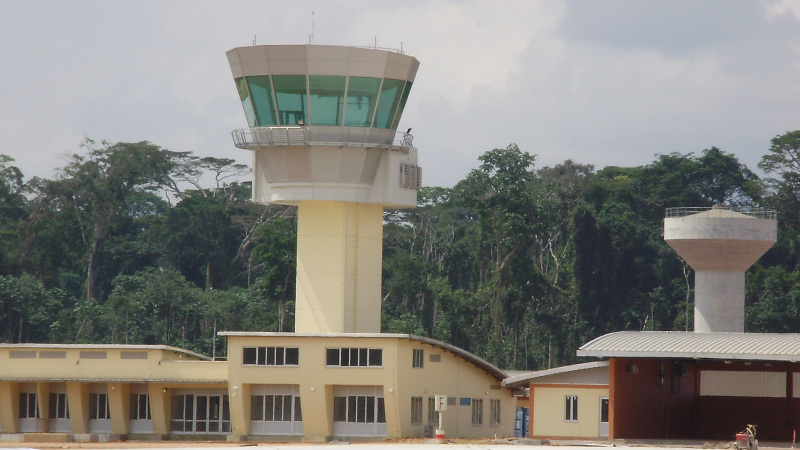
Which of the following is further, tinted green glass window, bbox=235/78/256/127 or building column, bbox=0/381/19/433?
building column, bbox=0/381/19/433

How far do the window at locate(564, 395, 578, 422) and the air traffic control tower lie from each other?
1008 cm

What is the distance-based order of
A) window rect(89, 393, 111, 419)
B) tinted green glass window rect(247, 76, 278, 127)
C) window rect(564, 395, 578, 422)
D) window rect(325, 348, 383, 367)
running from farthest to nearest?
1. window rect(89, 393, 111, 419)
2. tinted green glass window rect(247, 76, 278, 127)
3. window rect(325, 348, 383, 367)
4. window rect(564, 395, 578, 422)

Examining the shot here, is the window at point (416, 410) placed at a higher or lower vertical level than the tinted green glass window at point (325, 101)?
lower

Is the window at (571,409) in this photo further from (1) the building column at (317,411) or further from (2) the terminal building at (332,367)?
(1) the building column at (317,411)

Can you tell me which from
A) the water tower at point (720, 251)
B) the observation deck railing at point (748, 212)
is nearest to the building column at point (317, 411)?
the water tower at point (720, 251)

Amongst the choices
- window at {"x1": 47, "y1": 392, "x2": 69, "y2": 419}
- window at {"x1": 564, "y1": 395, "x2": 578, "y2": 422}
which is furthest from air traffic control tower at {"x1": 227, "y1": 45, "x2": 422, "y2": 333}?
window at {"x1": 47, "y1": 392, "x2": 69, "y2": 419}

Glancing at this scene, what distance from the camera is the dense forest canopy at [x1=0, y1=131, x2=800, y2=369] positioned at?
94812 millimetres

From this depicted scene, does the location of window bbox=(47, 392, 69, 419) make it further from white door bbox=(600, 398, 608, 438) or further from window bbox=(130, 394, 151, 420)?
white door bbox=(600, 398, 608, 438)

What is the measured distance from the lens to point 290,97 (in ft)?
193

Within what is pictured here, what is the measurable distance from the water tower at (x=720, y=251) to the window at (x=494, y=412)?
15.3m

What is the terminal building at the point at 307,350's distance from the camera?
56.2 m

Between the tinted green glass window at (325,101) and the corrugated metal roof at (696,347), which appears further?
the tinted green glass window at (325,101)

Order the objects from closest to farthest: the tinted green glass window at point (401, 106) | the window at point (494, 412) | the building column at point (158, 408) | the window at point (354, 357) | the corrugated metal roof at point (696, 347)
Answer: the corrugated metal roof at point (696, 347)
the window at point (354, 357)
the building column at point (158, 408)
the tinted green glass window at point (401, 106)
the window at point (494, 412)

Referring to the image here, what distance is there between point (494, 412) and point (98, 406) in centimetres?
1720
